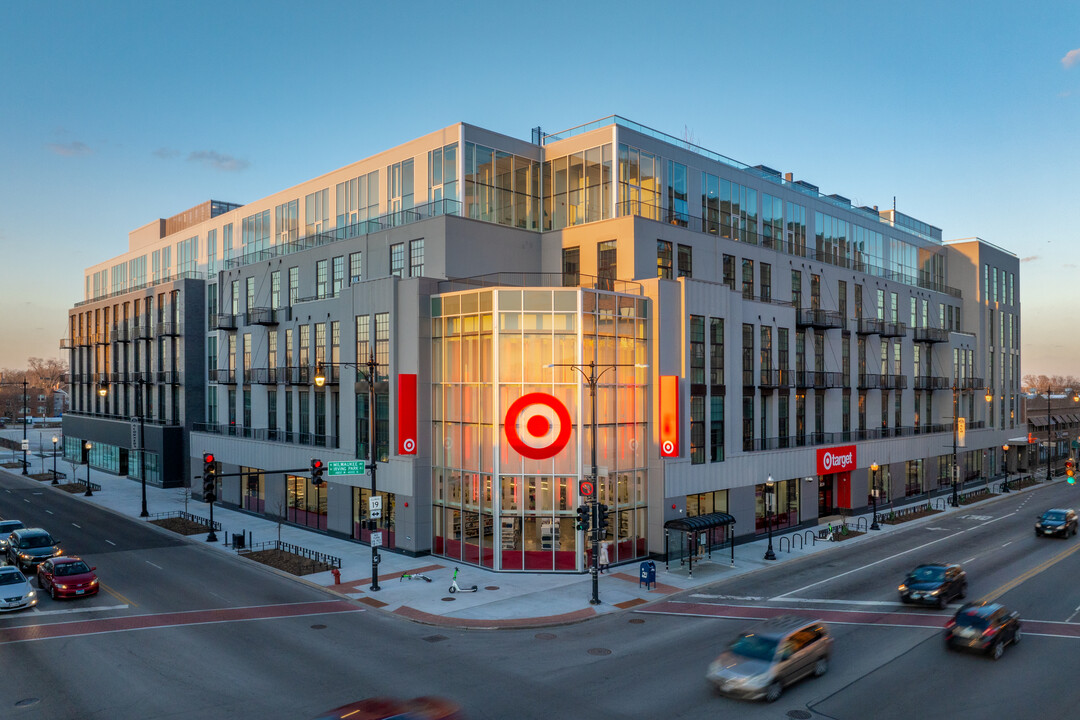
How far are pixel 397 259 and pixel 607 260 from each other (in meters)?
13.3

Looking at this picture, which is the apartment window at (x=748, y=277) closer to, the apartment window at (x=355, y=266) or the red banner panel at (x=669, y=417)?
the red banner panel at (x=669, y=417)

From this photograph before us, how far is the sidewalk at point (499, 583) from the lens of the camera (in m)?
28.4

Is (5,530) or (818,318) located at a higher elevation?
(818,318)

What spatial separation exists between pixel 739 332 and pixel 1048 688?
2702 centimetres

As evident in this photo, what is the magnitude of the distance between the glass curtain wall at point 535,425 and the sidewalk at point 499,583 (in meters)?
1.59

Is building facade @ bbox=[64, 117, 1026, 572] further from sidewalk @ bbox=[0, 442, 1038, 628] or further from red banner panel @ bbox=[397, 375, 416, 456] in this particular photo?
sidewalk @ bbox=[0, 442, 1038, 628]

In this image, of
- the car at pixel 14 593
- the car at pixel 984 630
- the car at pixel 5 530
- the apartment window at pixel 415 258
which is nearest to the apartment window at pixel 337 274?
the apartment window at pixel 415 258

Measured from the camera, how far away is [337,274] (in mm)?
50656

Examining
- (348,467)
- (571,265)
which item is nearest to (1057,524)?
(571,265)

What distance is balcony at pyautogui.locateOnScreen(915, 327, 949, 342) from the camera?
216ft

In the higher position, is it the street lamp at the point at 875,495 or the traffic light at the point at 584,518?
the traffic light at the point at 584,518

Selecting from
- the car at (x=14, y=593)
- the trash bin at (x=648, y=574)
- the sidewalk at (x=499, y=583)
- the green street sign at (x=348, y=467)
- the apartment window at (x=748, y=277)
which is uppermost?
the apartment window at (x=748, y=277)

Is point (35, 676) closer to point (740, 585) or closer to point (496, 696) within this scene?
point (496, 696)

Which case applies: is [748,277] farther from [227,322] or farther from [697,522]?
[227,322]
